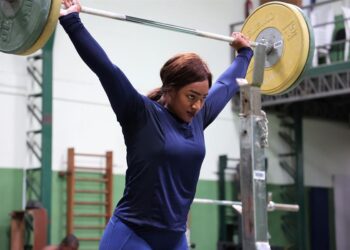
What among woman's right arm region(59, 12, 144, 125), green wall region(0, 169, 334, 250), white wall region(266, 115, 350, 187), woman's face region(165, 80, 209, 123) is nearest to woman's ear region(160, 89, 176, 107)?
woman's face region(165, 80, 209, 123)

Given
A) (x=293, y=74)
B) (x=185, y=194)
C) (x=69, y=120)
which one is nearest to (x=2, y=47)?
(x=185, y=194)

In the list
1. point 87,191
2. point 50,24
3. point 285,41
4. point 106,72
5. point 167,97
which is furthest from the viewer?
point 87,191

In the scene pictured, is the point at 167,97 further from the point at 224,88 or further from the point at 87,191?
the point at 87,191

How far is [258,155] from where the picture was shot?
217 centimetres

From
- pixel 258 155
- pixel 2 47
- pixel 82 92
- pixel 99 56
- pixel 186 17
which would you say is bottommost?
pixel 258 155

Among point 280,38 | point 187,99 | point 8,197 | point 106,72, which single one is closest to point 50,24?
point 106,72

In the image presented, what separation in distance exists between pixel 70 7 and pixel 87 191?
19.0 ft

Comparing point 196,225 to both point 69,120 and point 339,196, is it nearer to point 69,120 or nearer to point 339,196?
point 69,120

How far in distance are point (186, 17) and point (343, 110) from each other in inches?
140

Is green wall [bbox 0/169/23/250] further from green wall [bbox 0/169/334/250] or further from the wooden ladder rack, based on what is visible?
the wooden ladder rack

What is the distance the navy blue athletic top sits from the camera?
80.5 inches

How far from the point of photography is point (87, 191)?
308 inches

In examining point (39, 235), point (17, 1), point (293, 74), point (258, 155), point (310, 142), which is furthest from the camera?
point (310, 142)

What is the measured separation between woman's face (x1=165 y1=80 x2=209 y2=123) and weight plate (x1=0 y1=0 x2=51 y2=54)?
57 centimetres
